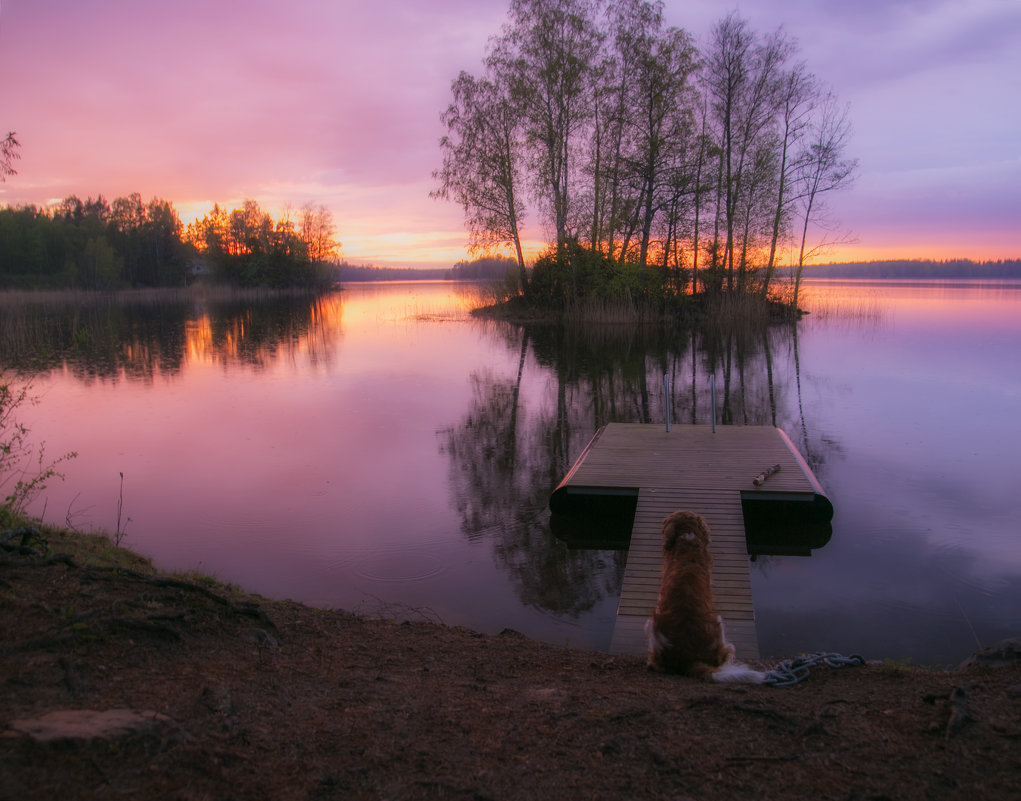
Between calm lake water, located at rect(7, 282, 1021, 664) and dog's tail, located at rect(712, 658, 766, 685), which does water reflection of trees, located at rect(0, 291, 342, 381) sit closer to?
calm lake water, located at rect(7, 282, 1021, 664)

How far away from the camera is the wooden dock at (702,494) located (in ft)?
16.9

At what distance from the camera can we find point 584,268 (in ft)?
102

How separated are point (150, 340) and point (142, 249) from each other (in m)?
62.8

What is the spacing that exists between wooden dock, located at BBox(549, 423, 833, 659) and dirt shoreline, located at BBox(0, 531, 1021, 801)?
1.36 m

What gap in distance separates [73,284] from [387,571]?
242ft

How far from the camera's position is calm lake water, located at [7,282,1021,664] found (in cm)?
572

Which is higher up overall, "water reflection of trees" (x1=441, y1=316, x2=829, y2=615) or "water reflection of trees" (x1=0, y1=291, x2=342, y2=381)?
"water reflection of trees" (x1=0, y1=291, x2=342, y2=381)

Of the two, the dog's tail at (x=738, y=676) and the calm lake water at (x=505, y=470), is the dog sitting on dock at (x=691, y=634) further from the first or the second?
the calm lake water at (x=505, y=470)

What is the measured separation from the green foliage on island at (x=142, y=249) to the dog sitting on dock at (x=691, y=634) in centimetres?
7439

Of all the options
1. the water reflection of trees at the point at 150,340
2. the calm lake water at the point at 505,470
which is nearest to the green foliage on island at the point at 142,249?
the water reflection of trees at the point at 150,340

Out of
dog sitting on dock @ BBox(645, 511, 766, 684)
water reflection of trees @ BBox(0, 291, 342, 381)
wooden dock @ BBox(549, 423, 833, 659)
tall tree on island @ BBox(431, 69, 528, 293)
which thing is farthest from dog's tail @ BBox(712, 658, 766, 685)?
tall tree on island @ BBox(431, 69, 528, 293)

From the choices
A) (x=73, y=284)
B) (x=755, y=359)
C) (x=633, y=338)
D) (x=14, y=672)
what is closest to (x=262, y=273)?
(x=73, y=284)

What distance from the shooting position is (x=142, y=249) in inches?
3054

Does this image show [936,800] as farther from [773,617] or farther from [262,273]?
[262,273]
